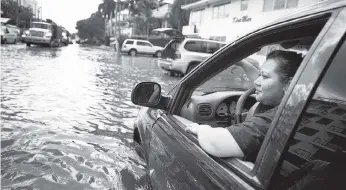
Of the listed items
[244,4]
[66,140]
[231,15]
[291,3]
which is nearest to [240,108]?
[66,140]

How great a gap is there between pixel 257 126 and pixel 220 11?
91.9ft

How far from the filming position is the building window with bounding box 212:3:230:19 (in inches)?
1057

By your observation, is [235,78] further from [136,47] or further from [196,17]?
[196,17]

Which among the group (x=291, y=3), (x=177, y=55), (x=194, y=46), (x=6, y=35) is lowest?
(x=177, y=55)

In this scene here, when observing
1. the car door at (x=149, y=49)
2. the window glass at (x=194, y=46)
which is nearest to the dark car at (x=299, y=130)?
the window glass at (x=194, y=46)

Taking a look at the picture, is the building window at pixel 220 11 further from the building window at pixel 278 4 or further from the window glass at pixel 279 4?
the window glass at pixel 279 4

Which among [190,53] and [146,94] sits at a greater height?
[190,53]

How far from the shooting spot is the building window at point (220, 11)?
2686 cm

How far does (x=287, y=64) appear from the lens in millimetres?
1588

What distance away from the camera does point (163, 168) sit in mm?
1755

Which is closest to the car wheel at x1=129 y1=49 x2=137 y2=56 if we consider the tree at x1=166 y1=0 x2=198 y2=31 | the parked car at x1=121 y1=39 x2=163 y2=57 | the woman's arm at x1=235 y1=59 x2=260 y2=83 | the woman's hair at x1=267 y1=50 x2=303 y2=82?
the parked car at x1=121 y1=39 x2=163 y2=57

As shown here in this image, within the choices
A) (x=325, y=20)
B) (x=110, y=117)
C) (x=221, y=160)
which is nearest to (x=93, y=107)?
(x=110, y=117)

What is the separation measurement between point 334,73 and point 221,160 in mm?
590

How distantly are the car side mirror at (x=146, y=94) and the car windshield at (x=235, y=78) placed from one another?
0.45m
